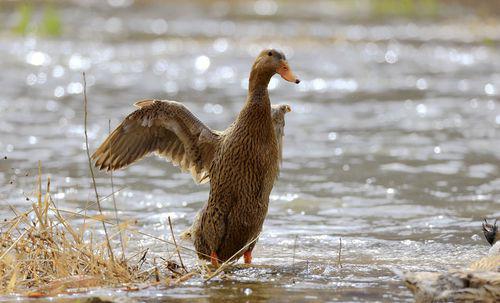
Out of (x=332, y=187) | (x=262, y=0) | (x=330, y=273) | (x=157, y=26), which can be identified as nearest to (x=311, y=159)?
(x=332, y=187)

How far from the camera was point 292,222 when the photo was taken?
9.31 meters

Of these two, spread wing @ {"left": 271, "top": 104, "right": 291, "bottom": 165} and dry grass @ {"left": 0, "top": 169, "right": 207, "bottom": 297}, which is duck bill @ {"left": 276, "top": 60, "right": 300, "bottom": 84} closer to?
spread wing @ {"left": 271, "top": 104, "right": 291, "bottom": 165}

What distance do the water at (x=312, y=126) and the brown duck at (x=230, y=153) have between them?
316 millimetres

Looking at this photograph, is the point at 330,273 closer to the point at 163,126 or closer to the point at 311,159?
the point at 163,126

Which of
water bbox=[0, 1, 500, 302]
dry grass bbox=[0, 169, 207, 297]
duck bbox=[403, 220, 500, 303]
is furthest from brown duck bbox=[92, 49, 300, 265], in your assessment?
duck bbox=[403, 220, 500, 303]

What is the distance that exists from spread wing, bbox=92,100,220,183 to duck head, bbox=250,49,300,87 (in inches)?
21.1

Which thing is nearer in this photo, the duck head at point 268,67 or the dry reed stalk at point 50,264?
the dry reed stalk at point 50,264

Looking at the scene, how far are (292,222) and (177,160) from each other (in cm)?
164

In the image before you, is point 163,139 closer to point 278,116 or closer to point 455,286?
point 278,116

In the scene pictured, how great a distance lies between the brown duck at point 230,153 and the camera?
23.9 ft

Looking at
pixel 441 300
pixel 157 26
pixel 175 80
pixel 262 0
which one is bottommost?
pixel 441 300

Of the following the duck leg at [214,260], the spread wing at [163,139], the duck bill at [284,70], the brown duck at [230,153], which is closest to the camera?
the duck bill at [284,70]

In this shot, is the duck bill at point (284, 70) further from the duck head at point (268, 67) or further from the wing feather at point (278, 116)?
the wing feather at point (278, 116)

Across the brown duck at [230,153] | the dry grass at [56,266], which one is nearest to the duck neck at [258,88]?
the brown duck at [230,153]
